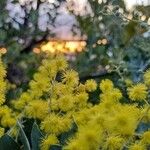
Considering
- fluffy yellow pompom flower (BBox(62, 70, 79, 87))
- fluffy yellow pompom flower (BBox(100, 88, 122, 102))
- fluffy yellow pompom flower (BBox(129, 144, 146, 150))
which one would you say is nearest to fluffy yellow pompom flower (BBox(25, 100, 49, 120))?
Result: fluffy yellow pompom flower (BBox(62, 70, 79, 87))

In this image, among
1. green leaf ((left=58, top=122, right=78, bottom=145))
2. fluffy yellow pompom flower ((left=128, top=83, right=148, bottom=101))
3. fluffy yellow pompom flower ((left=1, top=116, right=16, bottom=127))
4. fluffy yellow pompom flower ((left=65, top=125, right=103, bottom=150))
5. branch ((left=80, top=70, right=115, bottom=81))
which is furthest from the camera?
branch ((left=80, top=70, right=115, bottom=81))

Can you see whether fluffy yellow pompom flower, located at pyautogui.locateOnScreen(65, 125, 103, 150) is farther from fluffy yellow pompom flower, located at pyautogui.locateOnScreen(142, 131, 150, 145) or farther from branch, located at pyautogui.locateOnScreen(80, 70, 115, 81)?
branch, located at pyautogui.locateOnScreen(80, 70, 115, 81)

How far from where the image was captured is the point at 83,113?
1.90 metres

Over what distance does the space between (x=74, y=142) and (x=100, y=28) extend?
2.94m

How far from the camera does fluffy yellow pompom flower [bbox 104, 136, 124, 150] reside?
5.23 ft

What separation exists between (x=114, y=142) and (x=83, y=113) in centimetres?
32

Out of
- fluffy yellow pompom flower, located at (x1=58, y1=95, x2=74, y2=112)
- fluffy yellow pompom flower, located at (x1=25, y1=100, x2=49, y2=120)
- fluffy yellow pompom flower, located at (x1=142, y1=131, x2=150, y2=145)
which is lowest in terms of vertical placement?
fluffy yellow pompom flower, located at (x1=25, y1=100, x2=49, y2=120)

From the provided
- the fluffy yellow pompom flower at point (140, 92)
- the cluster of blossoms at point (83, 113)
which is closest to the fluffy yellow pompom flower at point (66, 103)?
the cluster of blossoms at point (83, 113)

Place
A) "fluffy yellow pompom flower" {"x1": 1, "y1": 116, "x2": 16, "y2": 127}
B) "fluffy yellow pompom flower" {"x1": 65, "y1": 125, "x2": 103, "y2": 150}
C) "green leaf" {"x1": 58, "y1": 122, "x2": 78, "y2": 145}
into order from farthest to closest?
"fluffy yellow pompom flower" {"x1": 1, "y1": 116, "x2": 16, "y2": 127}, "green leaf" {"x1": 58, "y1": 122, "x2": 78, "y2": 145}, "fluffy yellow pompom flower" {"x1": 65, "y1": 125, "x2": 103, "y2": 150}

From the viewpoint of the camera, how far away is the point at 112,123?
5.11 feet

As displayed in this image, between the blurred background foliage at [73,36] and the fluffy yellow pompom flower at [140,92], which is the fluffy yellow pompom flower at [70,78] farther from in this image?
the blurred background foliage at [73,36]

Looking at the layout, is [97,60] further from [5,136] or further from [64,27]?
[5,136]

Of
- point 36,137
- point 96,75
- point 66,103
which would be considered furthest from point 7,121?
point 96,75

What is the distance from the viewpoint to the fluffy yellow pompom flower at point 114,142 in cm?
159
